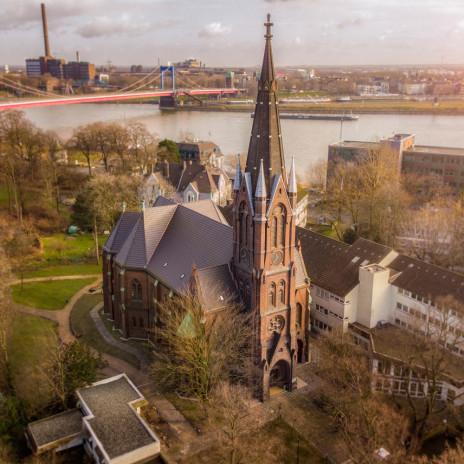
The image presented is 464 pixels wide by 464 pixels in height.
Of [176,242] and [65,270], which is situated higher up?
[176,242]

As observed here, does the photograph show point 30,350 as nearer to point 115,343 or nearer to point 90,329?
point 90,329

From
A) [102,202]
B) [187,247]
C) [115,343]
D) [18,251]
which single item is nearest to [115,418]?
[115,343]

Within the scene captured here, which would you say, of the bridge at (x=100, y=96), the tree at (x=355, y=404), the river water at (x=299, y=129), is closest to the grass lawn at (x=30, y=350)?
the tree at (x=355, y=404)

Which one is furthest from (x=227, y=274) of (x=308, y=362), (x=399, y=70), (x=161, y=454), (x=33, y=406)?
(x=399, y=70)

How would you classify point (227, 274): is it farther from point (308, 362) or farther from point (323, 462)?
point (323, 462)

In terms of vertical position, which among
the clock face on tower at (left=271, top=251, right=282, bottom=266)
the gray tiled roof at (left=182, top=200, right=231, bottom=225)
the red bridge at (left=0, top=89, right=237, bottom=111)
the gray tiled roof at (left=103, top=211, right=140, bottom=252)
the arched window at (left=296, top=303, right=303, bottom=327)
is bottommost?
the arched window at (left=296, top=303, right=303, bottom=327)

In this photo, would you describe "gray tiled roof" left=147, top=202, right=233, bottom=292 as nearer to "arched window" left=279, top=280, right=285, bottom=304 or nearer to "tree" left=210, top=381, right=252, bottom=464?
"arched window" left=279, top=280, right=285, bottom=304

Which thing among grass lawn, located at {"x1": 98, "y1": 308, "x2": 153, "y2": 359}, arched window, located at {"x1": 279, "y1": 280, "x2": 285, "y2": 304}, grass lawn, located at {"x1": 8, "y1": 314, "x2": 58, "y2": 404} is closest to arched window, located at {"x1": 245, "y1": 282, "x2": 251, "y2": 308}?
arched window, located at {"x1": 279, "y1": 280, "x2": 285, "y2": 304}
